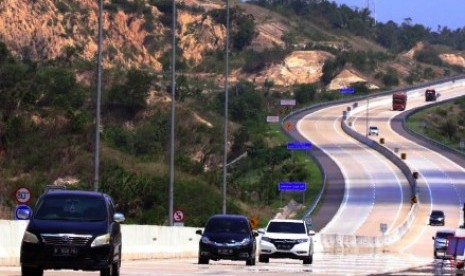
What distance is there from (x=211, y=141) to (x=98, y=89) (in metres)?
91.3

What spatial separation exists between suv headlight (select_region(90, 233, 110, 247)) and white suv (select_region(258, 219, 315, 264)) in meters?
21.0

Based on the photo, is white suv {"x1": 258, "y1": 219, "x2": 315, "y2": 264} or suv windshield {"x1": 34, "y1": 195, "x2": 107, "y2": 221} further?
white suv {"x1": 258, "y1": 219, "x2": 315, "y2": 264}

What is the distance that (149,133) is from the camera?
124312 mm

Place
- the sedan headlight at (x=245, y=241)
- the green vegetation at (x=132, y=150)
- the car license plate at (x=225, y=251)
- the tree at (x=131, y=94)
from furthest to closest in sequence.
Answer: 1. the tree at (x=131, y=94)
2. the green vegetation at (x=132, y=150)
3. the sedan headlight at (x=245, y=241)
4. the car license plate at (x=225, y=251)

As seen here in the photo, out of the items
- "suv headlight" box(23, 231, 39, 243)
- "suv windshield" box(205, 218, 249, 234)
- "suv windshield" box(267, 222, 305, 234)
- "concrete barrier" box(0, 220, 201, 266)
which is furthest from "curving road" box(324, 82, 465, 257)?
"suv headlight" box(23, 231, 39, 243)

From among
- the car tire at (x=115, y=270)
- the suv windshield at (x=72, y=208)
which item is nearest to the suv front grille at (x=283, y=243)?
the car tire at (x=115, y=270)

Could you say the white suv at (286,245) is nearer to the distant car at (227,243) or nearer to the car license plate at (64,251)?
the distant car at (227,243)

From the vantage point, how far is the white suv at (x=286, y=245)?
48.2 meters

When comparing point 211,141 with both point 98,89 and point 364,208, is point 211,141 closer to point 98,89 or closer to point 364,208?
point 364,208

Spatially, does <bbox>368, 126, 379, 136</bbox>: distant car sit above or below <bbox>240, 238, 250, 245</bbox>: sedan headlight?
above

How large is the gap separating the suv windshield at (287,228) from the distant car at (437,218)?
55321mm

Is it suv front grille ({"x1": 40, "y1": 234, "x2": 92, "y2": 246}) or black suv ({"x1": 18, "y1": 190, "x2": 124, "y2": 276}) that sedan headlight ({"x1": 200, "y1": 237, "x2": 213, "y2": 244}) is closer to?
black suv ({"x1": 18, "y1": 190, "x2": 124, "y2": 276})

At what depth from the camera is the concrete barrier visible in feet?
110

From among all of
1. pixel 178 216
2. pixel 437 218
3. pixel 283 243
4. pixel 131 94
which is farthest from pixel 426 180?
pixel 283 243
